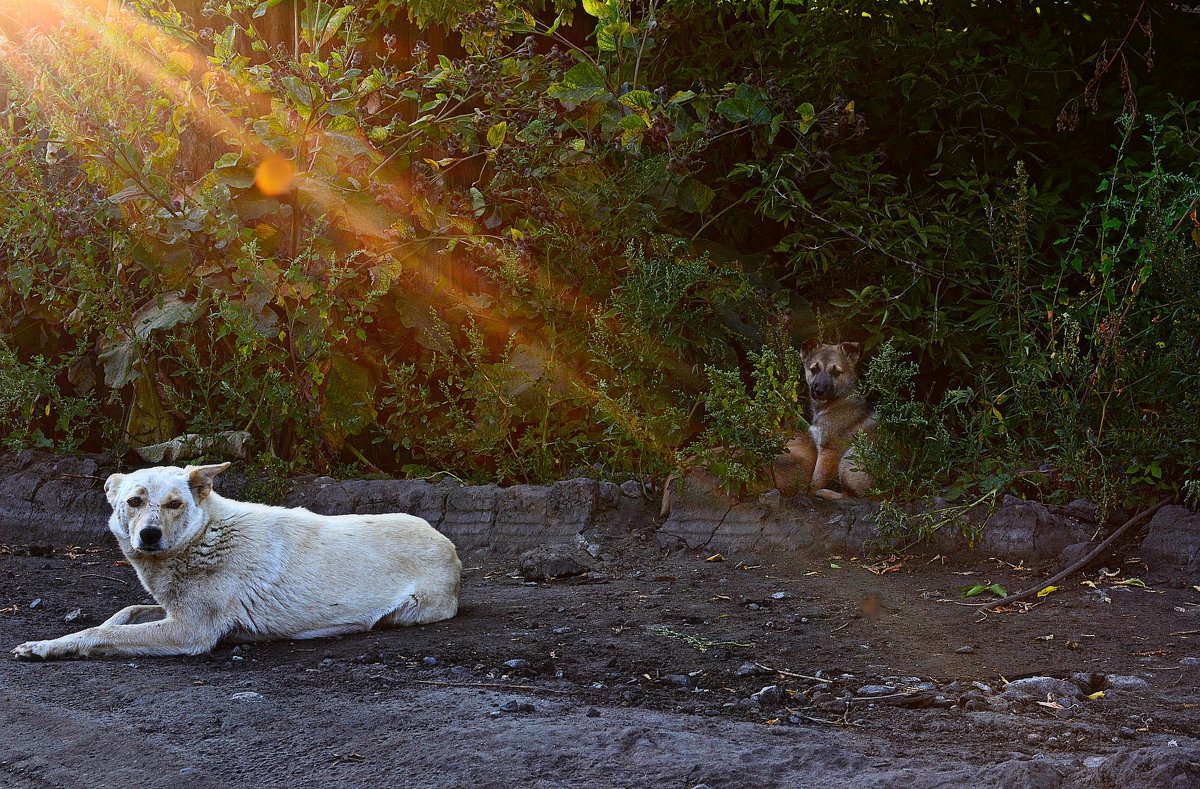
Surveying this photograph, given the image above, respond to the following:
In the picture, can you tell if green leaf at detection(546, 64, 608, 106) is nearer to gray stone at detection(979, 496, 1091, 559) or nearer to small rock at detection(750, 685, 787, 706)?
gray stone at detection(979, 496, 1091, 559)

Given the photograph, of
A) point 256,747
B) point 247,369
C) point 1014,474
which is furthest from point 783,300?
point 256,747

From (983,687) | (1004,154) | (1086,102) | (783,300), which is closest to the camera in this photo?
(983,687)

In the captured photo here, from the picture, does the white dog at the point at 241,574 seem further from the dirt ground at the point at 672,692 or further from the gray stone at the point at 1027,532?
the gray stone at the point at 1027,532

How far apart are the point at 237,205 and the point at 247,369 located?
38.5 inches

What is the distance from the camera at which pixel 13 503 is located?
6957mm

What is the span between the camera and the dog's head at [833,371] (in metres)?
6.64

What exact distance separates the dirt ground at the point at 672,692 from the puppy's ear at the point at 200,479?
65 cm

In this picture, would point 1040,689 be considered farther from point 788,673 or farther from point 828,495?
point 828,495

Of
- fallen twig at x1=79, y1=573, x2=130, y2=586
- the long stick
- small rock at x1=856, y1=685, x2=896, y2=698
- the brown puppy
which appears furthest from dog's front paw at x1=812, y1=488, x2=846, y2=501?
fallen twig at x1=79, y1=573, x2=130, y2=586

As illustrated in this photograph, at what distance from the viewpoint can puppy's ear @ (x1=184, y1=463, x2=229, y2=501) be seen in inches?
177

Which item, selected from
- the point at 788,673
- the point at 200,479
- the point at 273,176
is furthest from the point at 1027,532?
the point at 273,176

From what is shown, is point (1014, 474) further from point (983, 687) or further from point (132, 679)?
point (132, 679)

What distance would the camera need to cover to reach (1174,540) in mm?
5141

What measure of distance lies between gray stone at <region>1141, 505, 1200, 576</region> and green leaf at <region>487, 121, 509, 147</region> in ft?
13.6
